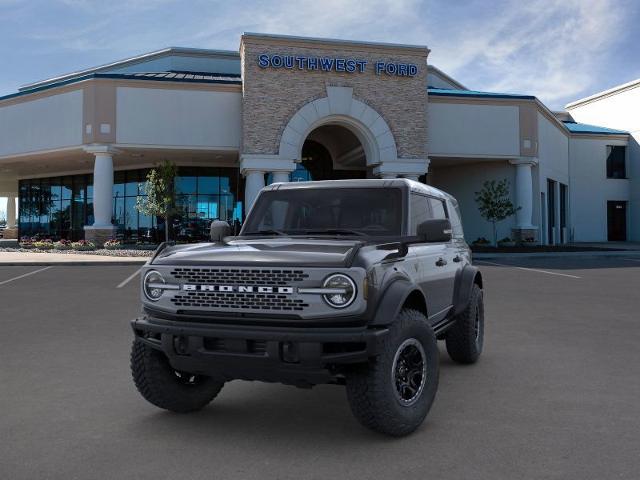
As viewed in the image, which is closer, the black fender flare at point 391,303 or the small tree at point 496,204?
the black fender flare at point 391,303

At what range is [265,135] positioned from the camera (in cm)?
2758

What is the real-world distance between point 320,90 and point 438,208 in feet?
75.6

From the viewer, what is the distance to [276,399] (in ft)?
16.7

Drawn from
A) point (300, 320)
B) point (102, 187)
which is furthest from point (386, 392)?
point (102, 187)

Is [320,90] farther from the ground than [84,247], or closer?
farther from the ground

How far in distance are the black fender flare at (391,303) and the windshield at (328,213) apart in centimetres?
94

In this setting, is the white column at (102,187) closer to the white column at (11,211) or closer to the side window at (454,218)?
the side window at (454,218)

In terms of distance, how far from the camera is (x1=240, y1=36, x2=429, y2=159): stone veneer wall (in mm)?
27422

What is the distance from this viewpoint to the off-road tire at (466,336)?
614 cm

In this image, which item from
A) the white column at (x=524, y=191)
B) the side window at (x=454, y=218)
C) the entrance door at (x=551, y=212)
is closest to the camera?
the side window at (x=454, y=218)

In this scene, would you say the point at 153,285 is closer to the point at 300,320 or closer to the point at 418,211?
the point at 300,320

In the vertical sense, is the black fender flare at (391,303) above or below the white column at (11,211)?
below

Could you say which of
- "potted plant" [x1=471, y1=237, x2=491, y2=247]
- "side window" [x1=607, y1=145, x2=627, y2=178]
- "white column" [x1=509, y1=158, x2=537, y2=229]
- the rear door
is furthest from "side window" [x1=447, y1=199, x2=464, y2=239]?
"side window" [x1=607, y1=145, x2=627, y2=178]

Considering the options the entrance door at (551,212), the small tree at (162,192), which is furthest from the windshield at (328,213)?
the entrance door at (551,212)
